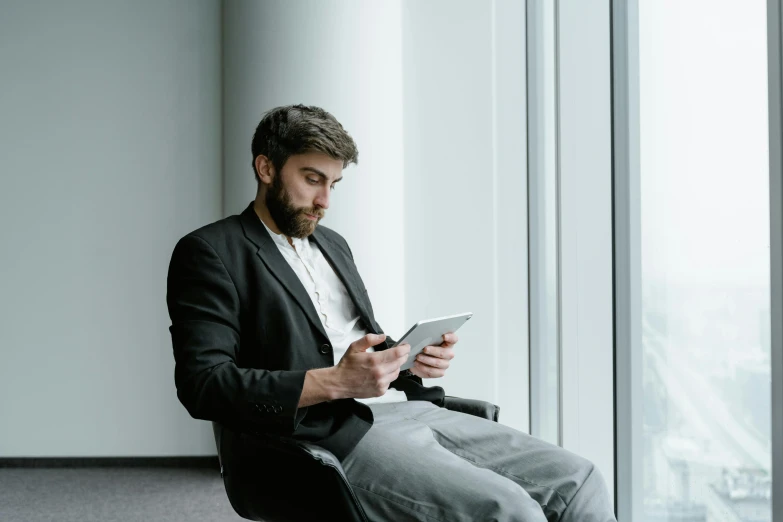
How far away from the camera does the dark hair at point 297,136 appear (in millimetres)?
1758

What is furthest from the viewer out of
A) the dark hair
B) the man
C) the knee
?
the dark hair

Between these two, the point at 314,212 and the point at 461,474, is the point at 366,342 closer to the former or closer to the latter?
the point at 461,474

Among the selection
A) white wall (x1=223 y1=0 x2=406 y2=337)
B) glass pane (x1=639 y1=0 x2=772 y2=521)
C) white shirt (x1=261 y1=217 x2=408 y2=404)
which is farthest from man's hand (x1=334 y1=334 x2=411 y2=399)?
white wall (x1=223 y1=0 x2=406 y2=337)

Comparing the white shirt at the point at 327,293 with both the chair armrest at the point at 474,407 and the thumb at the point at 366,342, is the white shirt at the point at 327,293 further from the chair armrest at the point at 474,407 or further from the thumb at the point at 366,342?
the thumb at the point at 366,342

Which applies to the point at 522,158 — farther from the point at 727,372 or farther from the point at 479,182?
the point at 727,372

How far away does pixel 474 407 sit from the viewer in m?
1.87

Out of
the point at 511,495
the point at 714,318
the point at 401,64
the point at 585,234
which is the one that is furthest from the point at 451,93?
the point at 511,495

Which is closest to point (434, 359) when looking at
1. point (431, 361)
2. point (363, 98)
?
point (431, 361)

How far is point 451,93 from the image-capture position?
316 centimetres

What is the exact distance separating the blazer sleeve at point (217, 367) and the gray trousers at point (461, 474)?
208 mm

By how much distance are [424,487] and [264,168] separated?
908 millimetres

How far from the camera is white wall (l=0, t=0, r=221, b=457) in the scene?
3770 millimetres

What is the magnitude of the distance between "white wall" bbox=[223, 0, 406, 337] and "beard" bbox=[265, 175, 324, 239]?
124cm

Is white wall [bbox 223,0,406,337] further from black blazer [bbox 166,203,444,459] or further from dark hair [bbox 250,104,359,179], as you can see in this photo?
black blazer [bbox 166,203,444,459]
